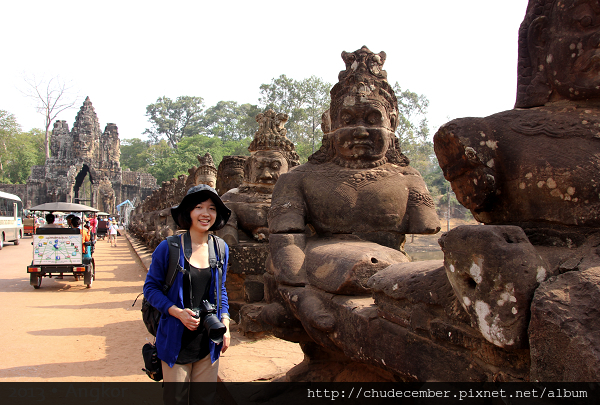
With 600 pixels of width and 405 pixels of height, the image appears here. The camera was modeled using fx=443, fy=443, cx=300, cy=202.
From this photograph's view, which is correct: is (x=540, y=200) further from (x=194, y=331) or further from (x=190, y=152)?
(x=190, y=152)

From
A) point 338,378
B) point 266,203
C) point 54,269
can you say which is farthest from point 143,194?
point 338,378

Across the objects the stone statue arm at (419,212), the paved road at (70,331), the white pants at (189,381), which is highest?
the stone statue arm at (419,212)

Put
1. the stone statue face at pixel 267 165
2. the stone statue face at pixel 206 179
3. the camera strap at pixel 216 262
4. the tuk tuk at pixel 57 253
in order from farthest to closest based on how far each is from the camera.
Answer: the stone statue face at pixel 206 179, the tuk tuk at pixel 57 253, the stone statue face at pixel 267 165, the camera strap at pixel 216 262

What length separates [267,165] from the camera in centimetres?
574

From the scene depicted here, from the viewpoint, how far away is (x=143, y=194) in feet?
140

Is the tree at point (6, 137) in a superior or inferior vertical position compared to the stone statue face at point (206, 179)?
superior

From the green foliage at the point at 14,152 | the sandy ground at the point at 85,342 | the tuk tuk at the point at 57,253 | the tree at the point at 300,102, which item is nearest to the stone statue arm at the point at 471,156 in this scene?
the sandy ground at the point at 85,342

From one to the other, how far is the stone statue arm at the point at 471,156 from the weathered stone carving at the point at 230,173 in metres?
6.06

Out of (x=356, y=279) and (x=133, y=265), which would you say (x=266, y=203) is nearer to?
(x=356, y=279)

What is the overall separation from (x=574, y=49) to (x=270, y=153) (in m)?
4.17

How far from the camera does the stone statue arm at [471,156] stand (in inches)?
78.2

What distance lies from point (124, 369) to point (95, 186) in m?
38.1

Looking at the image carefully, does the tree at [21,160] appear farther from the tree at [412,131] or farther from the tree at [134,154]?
the tree at [412,131]

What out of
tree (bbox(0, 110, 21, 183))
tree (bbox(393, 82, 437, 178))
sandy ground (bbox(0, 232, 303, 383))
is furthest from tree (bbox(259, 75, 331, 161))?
tree (bbox(0, 110, 21, 183))
